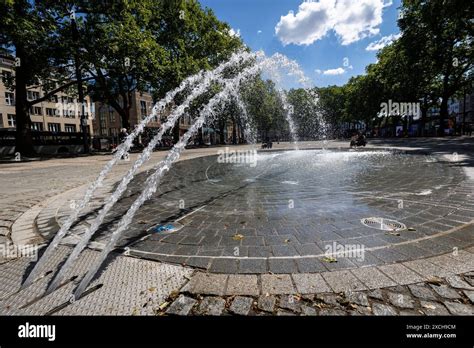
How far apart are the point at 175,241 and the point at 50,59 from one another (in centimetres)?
2501

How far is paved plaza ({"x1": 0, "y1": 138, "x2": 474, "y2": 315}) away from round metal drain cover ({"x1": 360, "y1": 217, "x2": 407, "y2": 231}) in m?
0.02

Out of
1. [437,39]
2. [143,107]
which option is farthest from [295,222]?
[143,107]

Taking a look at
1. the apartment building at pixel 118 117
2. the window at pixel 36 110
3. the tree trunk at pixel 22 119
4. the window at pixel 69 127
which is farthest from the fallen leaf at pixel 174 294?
the window at pixel 69 127

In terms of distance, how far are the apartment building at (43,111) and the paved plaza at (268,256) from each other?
4715 centimetres

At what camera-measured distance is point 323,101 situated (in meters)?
81.5

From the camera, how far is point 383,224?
4.09m

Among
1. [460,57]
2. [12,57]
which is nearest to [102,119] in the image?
[12,57]

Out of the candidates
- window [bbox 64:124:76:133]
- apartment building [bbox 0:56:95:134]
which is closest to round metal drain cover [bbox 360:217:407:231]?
apartment building [bbox 0:56:95:134]

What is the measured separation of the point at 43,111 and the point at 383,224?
221 feet

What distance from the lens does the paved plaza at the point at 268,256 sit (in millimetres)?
2316

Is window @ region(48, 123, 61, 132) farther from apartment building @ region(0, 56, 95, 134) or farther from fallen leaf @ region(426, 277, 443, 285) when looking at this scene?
fallen leaf @ region(426, 277, 443, 285)

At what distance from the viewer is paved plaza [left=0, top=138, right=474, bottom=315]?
232 cm

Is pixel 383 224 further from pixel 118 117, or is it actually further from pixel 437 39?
pixel 118 117

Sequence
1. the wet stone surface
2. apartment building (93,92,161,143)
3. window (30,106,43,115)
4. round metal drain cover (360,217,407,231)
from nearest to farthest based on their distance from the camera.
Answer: the wet stone surface, round metal drain cover (360,217,407,231), window (30,106,43,115), apartment building (93,92,161,143)
